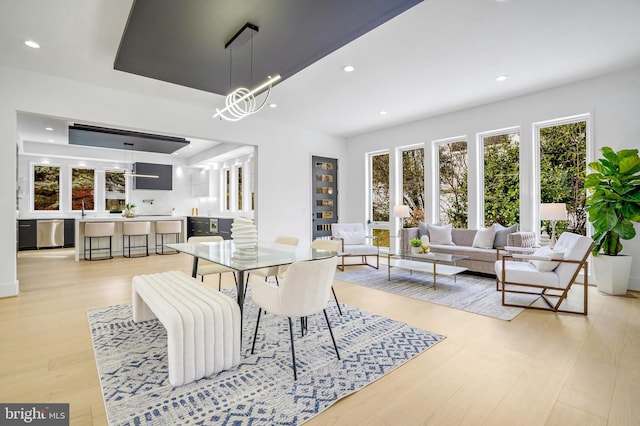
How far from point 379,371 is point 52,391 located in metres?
2.06

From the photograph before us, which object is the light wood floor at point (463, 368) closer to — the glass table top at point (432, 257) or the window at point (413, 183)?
the glass table top at point (432, 257)

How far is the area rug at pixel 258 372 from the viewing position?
1.68m

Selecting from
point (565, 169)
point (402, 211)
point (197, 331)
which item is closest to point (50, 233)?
point (197, 331)

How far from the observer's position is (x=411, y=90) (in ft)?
15.5

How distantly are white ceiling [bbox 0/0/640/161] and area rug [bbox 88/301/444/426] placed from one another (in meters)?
2.91

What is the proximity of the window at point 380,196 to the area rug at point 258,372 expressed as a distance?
→ 4.24m

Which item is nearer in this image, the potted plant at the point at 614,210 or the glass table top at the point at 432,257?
the potted plant at the point at 614,210

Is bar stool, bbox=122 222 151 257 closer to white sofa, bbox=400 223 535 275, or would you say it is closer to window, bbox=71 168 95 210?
window, bbox=71 168 95 210

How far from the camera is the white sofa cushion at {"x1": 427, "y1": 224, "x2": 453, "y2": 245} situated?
5594 millimetres

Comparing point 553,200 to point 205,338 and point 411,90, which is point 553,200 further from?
point 205,338

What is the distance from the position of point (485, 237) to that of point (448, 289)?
1.41m

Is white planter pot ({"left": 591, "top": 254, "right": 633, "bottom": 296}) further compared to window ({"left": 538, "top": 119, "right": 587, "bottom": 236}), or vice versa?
window ({"left": 538, "top": 119, "right": 587, "bottom": 236})

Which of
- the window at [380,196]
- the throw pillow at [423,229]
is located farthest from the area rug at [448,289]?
the window at [380,196]

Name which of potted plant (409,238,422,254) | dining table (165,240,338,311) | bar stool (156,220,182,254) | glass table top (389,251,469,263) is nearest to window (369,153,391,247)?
potted plant (409,238,422,254)
